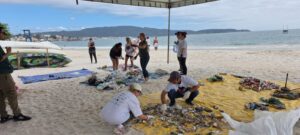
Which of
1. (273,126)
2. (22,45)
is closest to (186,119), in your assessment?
(273,126)

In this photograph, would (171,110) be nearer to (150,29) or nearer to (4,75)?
(4,75)

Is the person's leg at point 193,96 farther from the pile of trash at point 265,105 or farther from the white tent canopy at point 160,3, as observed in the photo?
the white tent canopy at point 160,3

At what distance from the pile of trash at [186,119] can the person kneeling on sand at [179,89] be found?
15 cm

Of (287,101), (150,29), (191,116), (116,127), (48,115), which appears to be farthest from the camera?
(150,29)

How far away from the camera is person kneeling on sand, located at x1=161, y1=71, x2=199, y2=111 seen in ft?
13.8

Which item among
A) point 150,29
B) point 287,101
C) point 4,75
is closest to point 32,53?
point 4,75

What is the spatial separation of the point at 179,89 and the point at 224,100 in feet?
3.56

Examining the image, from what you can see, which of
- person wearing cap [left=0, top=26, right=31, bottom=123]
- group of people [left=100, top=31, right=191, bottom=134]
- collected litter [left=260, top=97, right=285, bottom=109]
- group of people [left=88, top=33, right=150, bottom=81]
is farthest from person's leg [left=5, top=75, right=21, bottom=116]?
collected litter [left=260, top=97, right=285, bottom=109]

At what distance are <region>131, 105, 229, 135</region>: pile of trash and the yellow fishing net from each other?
7 cm

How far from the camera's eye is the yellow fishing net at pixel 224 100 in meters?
3.67

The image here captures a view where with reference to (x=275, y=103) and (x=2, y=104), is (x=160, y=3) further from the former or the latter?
(x=2, y=104)

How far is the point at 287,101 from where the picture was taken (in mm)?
4863

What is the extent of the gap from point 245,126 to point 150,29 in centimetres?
11449

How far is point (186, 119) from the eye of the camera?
394cm
